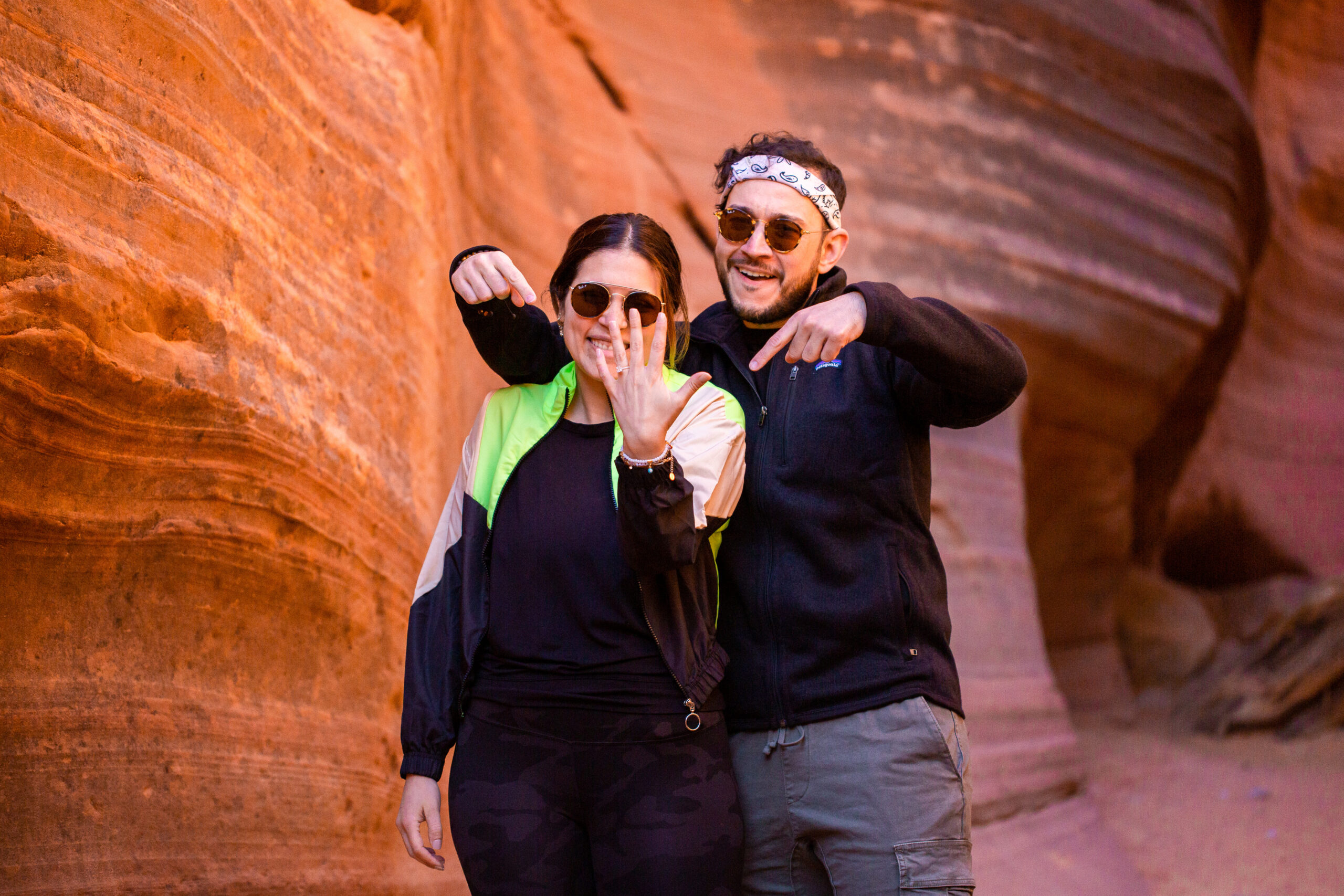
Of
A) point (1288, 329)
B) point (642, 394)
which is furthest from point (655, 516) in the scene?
point (1288, 329)

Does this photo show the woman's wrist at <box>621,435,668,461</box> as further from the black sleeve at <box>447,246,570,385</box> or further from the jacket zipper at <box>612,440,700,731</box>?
the black sleeve at <box>447,246,570,385</box>

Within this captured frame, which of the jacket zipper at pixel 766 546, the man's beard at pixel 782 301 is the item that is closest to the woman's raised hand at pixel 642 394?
the jacket zipper at pixel 766 546

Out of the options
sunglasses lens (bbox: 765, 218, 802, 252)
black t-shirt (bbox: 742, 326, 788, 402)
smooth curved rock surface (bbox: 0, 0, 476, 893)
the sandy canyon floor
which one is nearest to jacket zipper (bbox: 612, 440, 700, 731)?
black t-shirt (bbox: 742, 326, 788, 402)

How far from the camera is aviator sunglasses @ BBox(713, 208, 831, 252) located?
221 centimetres

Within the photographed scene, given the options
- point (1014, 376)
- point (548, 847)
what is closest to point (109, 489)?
point (548, 847)

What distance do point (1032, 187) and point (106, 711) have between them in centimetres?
466

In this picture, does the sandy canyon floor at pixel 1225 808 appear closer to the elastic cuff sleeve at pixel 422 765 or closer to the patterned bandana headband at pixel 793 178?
the patterned bandana headband at pixel 793 178

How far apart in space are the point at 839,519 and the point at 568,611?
0.52 metres

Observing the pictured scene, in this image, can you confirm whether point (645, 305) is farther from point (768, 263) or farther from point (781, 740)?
point (781, 740)

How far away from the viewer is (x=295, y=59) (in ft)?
9.46

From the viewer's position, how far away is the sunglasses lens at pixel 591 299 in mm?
1921

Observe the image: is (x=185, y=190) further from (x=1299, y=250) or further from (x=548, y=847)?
(x=1299, y=250)

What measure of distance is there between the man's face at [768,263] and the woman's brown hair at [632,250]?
0.18m

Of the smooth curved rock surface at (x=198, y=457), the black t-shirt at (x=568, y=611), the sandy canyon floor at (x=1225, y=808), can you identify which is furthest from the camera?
the sandy canyon floor at (x=1225, y=808)
